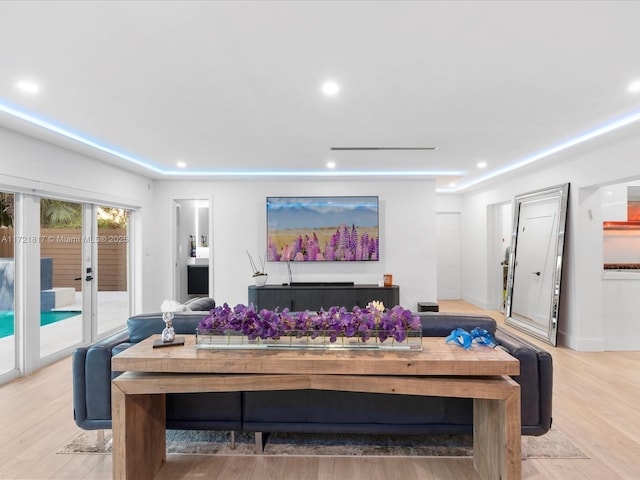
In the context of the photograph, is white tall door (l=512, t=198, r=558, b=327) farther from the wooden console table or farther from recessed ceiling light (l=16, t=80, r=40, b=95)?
recessed ceiling light (l=16, t=80, r=40, b=95)

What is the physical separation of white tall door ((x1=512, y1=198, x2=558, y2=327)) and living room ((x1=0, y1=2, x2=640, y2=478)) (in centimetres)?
29

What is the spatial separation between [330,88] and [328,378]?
6.78 feet

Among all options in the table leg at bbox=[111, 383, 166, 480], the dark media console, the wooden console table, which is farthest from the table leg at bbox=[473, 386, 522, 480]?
the dark media console

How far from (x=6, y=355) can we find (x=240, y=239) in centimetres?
341

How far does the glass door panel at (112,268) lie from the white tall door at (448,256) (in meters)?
6.32

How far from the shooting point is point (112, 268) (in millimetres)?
5297

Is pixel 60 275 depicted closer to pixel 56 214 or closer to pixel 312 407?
pixel 56 214

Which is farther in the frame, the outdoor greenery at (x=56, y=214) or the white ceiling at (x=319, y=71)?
the outdoor greenery at (x=56, y=214)

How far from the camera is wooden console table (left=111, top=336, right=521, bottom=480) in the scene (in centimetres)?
187

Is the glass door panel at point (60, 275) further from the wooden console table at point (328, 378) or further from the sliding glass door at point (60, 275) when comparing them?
the wooden console table at point (328, 378)

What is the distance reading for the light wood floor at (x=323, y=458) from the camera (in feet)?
7.08

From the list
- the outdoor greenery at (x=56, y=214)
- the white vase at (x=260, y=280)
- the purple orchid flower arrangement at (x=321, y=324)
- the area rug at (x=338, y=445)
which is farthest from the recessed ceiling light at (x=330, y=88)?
the white vase at (x=260, y=280)

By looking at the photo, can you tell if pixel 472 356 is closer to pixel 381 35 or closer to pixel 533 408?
pixel 533 408

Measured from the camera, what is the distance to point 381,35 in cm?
204
